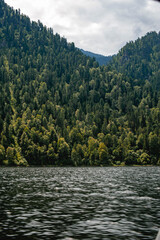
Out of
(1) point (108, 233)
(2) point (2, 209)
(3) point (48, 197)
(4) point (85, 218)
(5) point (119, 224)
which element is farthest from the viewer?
(3) point (48, 197)

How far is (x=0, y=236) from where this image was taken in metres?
27.6

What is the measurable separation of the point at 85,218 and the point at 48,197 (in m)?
18.1

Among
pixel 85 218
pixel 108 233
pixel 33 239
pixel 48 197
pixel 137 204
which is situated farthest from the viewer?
pixel 48 197

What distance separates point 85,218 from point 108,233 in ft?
23.6

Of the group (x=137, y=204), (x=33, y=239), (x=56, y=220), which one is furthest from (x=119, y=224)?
(x=137, y=204)

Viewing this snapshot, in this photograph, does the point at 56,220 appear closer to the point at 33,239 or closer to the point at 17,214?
the point at 17,214

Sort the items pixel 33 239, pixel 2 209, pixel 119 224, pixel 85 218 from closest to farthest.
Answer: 1. pixel 33 239
2. pixel 119 224
3. pixel 85 218
4. pixel 2 209

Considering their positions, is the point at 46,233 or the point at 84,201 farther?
the point at 84,201

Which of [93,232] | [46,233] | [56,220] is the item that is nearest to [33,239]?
[46,233]

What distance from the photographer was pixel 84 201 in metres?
48.9

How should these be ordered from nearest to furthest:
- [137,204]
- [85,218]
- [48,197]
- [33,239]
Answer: [33,239], [85,218], [137,204], [48,197]

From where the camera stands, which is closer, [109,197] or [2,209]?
[2,209]

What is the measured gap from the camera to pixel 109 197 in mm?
53656

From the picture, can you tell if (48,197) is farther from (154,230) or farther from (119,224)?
(154,230)
